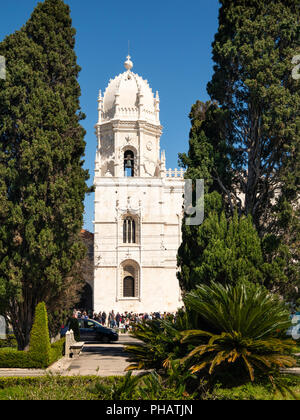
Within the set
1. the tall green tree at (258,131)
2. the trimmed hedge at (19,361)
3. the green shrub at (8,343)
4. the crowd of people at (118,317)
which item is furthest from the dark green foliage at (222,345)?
the crowd of people at (118,317)

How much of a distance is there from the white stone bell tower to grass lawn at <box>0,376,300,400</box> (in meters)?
31.7

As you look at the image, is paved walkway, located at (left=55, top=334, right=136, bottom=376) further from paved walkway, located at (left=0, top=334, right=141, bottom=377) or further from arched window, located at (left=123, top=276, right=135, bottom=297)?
arched window, located at (left=123, top=276, right=135, bottom=297)

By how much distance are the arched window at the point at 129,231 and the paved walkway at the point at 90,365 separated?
67.7 feet

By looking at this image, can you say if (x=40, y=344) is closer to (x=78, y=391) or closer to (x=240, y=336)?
(x=78, y=391)

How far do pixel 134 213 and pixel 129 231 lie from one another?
1.66 meters

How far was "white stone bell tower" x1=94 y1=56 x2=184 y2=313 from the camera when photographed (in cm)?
4350

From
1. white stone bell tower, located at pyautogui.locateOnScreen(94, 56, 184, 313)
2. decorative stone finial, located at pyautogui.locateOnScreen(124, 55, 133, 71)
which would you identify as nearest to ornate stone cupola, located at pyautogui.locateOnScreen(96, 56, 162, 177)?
white stone bell tower, located at pyautogui.locateOnScreen(94, 56, 184, 313)

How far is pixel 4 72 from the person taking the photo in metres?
18.6

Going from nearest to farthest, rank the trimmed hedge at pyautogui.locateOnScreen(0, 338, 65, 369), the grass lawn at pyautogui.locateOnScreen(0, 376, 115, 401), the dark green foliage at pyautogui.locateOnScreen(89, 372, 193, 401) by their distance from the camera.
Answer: the dark green foliage at pyautogui.locateOnScreen(89, 372, 193, 401) → the grass lawn at pyautogui.locateOnScreen(0, 376, 115, 401) → the trimmed hedge at pyautogui.locateOnScreen(0, 338, 65, 369)

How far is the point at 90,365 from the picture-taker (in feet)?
56.5

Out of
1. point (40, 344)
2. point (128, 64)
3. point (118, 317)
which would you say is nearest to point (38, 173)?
point (40, 344)

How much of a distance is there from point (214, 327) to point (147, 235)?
32.8 meters
